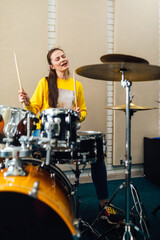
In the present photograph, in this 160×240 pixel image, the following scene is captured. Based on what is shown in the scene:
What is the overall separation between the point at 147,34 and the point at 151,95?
0.89 metres

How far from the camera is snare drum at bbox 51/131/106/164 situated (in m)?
1.46

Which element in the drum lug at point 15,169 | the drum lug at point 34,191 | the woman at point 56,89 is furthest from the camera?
the woman at point 56,89

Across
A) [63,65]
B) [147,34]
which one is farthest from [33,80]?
[147,34]

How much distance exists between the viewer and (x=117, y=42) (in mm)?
2945

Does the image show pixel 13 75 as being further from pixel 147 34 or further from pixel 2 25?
pixel 147 34

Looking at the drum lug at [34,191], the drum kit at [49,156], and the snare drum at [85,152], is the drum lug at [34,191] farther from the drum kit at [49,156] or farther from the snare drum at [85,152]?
the snare drum at [85,152]

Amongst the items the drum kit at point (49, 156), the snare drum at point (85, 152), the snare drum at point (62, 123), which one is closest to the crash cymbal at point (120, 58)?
the drum kit at point (49, 156)

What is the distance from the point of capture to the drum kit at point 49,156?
928 millimetres

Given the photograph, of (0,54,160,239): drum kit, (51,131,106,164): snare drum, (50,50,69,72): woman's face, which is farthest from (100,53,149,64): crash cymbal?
(50,50,69,72): woman's face

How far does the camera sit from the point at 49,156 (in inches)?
40.4

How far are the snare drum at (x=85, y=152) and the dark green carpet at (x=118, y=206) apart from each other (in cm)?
50

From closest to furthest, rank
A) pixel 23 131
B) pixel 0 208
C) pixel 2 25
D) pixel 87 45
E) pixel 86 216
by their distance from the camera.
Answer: pixel 0 208 < pixel 23 131 < pixel 86 216 < pixel 2 25 < pixel 87 45

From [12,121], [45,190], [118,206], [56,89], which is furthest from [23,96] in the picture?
[118,206]

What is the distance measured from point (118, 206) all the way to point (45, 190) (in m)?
1.35
